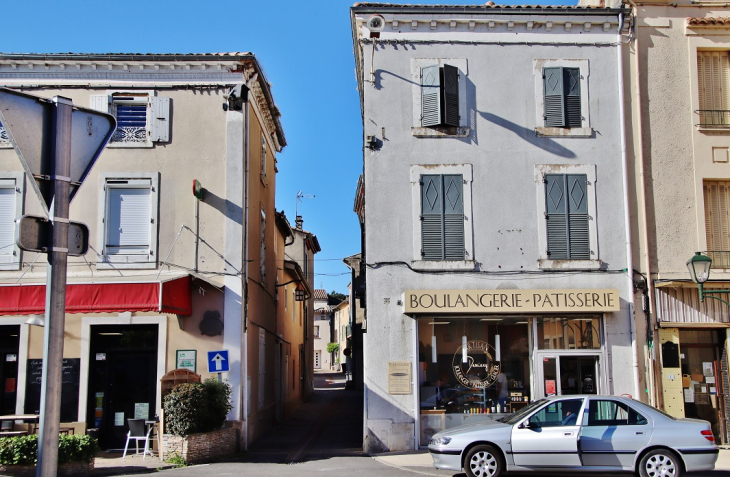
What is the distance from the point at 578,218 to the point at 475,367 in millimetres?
4108

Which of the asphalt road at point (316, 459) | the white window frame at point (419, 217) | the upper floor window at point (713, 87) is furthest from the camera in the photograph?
the upper floor window at point (713, 87)

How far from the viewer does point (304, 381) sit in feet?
114

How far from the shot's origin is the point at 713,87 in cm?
1723

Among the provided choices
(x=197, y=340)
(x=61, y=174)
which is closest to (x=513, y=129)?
(x=197, y=340)

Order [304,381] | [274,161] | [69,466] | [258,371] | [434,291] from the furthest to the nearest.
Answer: [304,381] < [274,161] < [258,371] < [434,291] < [69,466]

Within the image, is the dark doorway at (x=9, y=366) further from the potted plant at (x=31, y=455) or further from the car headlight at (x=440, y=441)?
the car headlight at (x=440, y=441)

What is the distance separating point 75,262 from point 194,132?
3974 millimetres

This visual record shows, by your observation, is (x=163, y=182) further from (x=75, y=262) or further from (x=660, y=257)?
(x=660, y=257)

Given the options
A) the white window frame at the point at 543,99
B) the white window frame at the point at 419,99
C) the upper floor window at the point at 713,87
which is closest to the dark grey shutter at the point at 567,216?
the white window frame at the point at 543,99

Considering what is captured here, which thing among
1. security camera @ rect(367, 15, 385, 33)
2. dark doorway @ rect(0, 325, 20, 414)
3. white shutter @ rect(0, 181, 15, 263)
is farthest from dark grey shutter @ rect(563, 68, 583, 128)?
dark doorway @ rect(0, 325, 20, 414)

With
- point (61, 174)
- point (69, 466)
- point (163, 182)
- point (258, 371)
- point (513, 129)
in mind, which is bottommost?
point (69, 466)

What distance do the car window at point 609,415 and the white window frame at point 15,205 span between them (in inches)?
492

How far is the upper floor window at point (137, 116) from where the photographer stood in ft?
55.0

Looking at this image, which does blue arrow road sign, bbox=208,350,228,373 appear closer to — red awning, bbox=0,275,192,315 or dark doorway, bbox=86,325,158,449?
red awning, bbox=0,275,192,315
